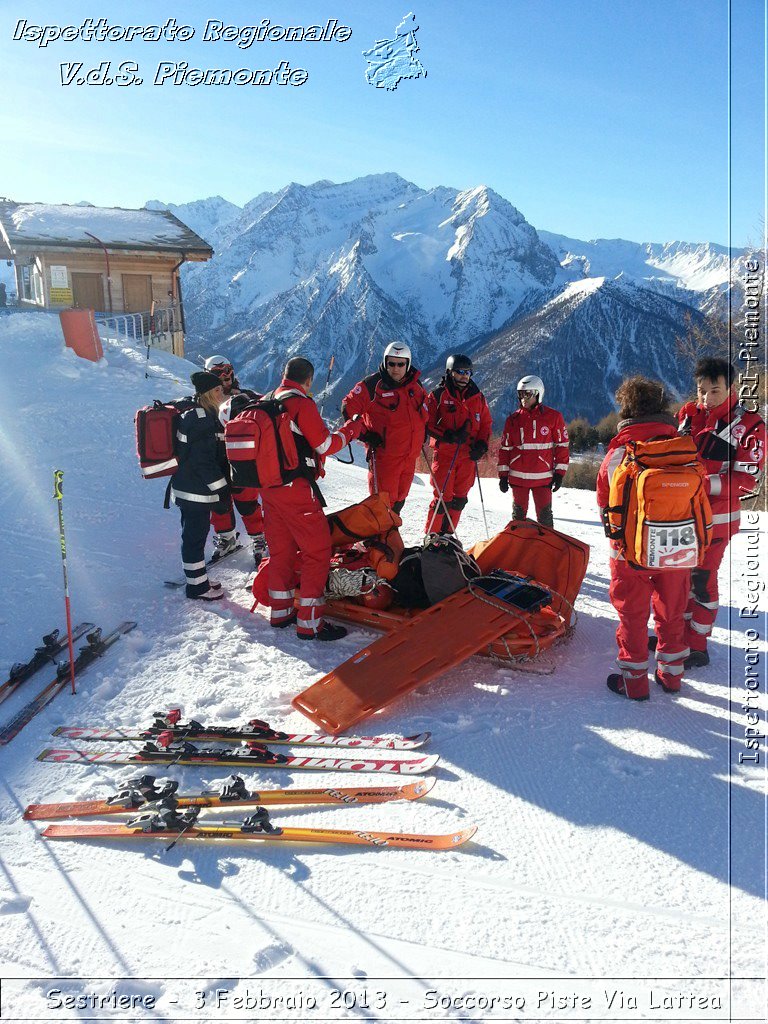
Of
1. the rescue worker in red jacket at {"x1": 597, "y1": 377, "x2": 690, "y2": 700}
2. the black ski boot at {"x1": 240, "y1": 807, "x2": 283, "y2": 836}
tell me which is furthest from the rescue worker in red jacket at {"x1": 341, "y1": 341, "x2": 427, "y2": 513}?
the black ski boot at {"x1": 240, "y1": 807, "x2": 283, "y2": 836}

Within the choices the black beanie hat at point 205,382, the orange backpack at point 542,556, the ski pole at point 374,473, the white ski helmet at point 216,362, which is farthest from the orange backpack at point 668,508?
the white ski helmet at point 216,362

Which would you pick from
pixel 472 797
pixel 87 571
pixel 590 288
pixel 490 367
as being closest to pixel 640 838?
pixel 472 797

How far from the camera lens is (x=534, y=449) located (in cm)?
664

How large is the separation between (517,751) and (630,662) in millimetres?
1010

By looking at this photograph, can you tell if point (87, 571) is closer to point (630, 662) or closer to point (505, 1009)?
point (630, 662)

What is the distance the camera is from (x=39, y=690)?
4.36m

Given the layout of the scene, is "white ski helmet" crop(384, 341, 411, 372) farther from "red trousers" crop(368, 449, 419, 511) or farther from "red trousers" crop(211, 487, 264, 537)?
"red trousers" crop(211, 487, 264, 537)

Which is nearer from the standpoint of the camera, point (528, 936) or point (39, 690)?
point (528, 936)

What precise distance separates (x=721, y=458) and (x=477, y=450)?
2715 mm

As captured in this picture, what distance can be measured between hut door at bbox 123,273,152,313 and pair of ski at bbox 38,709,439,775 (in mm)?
21515

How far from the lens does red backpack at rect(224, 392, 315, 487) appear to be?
4.85 meters

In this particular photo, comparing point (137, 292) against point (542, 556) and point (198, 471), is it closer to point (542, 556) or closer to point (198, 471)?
point (198, 471)

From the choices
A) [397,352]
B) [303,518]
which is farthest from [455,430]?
[303,518]

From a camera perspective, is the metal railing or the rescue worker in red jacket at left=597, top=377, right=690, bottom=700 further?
the metal railing
